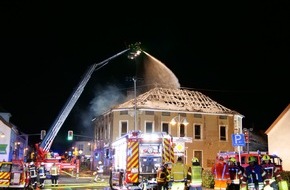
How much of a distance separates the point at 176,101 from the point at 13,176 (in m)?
23.4

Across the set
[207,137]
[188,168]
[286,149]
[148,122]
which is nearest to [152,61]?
[148,122]

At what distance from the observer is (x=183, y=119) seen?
36156 millimetres

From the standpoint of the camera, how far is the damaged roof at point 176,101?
119 feet

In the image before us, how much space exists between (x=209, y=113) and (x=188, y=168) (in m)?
27.6

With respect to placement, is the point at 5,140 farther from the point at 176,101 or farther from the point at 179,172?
the point at 179,172

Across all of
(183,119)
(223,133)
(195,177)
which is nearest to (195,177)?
(195,177)

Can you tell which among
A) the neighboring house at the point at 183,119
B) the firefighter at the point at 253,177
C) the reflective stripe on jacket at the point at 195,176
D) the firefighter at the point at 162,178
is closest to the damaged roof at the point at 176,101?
the neighboring house at the point at 183,119

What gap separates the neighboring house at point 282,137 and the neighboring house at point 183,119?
39.9 feet

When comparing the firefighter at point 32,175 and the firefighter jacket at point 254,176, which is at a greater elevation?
the firefighter jacket at point 254,176

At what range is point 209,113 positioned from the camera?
1491 inches

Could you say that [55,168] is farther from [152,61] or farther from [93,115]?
[93,115]

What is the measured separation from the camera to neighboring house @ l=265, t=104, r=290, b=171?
22645 mm

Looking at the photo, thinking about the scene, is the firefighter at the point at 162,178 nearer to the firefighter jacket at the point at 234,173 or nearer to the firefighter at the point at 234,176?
the firefighter at the point at 234,176

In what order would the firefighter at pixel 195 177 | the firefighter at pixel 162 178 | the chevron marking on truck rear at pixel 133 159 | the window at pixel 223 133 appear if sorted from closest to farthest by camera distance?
the firefighter at pixel 195 177 → the firefighter at pixel 162 178 → the chevron marking on truck rear at pixel 133 159 → the window at pixel 223 133
